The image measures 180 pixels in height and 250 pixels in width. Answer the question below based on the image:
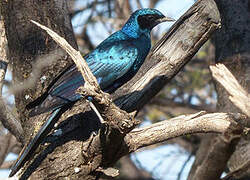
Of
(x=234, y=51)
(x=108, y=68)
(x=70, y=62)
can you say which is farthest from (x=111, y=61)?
(x=234, y=51)

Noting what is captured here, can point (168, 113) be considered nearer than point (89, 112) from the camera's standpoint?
No

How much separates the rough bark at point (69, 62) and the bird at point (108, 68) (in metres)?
0.13

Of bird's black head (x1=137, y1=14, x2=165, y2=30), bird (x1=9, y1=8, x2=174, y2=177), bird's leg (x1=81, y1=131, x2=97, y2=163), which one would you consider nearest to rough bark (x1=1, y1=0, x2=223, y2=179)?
bird's leg (x1=81, y1=131, x2=97, y2=163)

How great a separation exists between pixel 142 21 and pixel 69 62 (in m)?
1.22

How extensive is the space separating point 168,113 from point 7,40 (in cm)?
359

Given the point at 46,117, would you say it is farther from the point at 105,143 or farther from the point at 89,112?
the point at 105,143

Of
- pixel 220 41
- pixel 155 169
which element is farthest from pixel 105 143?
pixel 155 169

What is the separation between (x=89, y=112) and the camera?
4.95 meters

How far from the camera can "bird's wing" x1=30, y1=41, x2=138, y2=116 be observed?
4.90 meters

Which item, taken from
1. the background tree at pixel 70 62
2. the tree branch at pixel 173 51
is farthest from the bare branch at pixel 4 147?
the tree branch at pixel 173 51

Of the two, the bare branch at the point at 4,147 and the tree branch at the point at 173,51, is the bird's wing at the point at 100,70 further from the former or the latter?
the bare branch at the point at 4,147

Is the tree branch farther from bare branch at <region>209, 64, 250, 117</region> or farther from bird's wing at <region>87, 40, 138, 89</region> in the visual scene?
bare branch at <region>209, 64, 250, 117</region>

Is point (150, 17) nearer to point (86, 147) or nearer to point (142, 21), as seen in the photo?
point (142, 21)

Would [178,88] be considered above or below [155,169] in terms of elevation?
above
